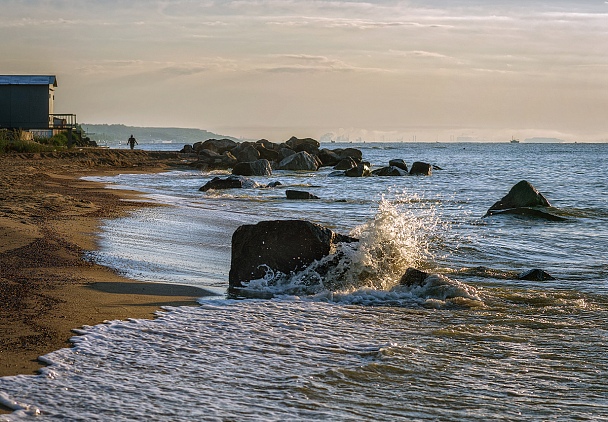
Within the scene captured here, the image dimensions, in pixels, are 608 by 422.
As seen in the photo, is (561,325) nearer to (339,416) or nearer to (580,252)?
(339,416)

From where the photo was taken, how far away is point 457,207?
2188cm

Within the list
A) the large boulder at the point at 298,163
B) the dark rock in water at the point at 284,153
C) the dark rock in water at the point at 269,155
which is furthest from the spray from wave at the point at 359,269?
the dark rock in water at the point at 269,155

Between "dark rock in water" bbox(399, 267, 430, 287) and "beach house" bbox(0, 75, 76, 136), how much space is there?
1721 inches

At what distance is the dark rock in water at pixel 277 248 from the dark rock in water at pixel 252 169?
27923 mm

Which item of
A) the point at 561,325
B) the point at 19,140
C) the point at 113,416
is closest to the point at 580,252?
the point at 561,325

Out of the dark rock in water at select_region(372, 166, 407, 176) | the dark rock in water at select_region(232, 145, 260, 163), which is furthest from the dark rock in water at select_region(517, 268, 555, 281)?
the dark rock in water at select_region(232, 145, 260, 163)

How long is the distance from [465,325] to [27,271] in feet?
14.7

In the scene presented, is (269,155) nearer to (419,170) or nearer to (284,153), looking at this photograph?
(284,153)

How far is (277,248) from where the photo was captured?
27.5ft

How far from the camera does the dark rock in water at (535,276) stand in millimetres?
9273

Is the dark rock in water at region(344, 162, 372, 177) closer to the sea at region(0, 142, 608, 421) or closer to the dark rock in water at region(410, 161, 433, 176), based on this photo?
the dark rock in water at region(410, 161, 433, 176)

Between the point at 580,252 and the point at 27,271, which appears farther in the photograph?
the point at 580,252

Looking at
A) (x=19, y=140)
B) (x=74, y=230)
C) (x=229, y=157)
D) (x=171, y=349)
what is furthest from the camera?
(x=229, y=157)

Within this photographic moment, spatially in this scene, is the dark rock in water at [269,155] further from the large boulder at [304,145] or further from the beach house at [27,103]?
the beach house at [27,103]
